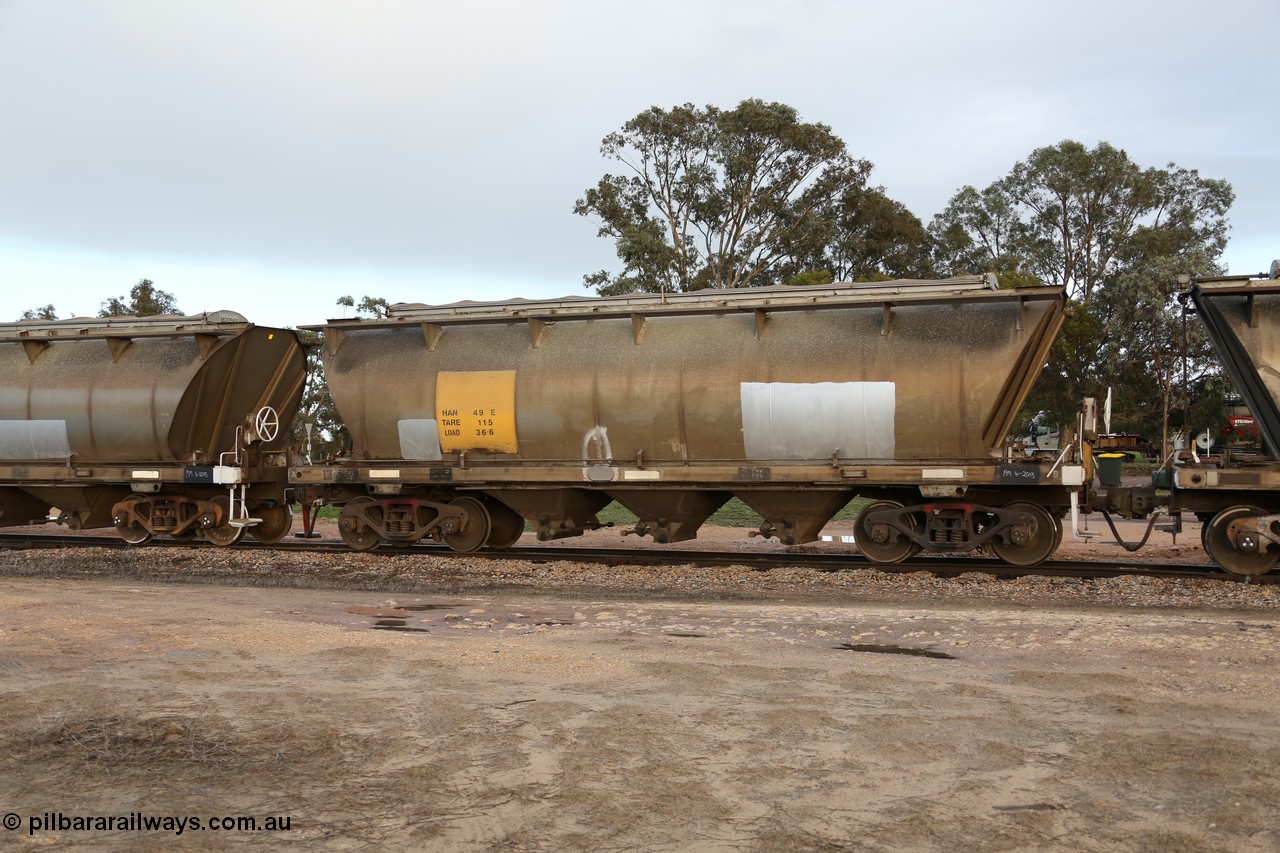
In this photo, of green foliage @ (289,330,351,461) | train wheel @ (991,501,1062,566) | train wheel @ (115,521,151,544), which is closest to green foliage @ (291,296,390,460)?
green foliage @ (289,330,351,461)

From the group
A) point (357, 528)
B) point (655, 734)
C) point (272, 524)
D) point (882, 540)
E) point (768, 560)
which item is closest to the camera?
point (655, 734)

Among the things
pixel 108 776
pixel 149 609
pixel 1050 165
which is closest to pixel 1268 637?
pixel 108 776

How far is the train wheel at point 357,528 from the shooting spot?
1536 centimetres

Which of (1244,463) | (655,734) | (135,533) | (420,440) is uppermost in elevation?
(420,440)

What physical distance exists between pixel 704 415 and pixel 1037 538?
4.37 m

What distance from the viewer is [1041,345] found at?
12.7 m

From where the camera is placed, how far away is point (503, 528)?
1566cm

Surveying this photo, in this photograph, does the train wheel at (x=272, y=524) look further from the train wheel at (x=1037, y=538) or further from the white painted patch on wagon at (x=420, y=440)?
the train wheel at (x=1037, y=538)

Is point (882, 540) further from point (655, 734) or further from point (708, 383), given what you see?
point (655, 734)

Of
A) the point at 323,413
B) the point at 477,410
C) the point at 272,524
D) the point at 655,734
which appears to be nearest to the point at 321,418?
the point at 323,413

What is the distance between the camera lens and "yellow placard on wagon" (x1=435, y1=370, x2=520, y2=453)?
47.1 ft

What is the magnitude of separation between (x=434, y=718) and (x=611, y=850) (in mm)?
2202

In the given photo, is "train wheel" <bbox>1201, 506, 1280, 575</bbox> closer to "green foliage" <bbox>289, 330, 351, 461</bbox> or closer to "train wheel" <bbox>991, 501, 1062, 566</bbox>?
"train wheel" <bbox>991, 501, 1062, 566</bbox>

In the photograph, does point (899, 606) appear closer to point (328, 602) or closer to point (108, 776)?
point (328, 602)
